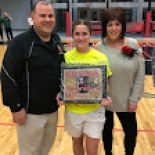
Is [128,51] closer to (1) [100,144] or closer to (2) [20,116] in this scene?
(2) [20,116]

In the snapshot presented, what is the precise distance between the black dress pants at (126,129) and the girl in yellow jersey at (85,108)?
45cm

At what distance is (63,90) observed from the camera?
235 cm

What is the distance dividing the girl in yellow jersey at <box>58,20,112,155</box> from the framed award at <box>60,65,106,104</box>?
0.22 feet

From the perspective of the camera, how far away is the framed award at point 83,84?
233 cm

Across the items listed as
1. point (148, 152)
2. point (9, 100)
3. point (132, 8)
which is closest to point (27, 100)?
point (9, 100)

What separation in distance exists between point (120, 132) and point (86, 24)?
7.45ft

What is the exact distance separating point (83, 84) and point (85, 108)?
22 centimetres

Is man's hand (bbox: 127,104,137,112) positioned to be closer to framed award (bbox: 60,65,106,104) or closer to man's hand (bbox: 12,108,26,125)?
framed award (bbox: 60,65,106,104)

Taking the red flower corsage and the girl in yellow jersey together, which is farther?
the red flower corsage

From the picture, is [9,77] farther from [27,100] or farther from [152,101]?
[152,101]

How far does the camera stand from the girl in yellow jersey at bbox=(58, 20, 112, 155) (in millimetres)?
2371

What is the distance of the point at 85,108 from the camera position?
95.5 inches

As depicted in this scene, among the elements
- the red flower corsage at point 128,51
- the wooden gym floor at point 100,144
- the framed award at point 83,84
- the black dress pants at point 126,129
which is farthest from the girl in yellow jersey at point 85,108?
the wooden gym floor at point 100,144

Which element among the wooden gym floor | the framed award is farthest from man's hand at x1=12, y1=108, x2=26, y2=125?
the wooden gym floor
